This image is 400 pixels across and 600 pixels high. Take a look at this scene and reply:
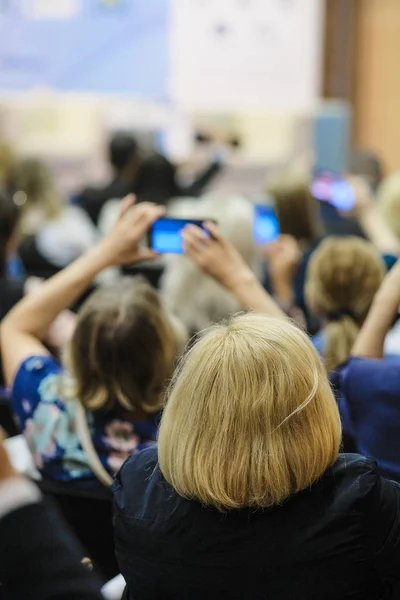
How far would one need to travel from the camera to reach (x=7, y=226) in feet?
8.75

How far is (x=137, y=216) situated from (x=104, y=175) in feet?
16.1

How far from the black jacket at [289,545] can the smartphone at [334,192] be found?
230 centimetres

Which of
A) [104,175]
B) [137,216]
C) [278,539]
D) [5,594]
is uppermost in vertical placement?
[137,216]

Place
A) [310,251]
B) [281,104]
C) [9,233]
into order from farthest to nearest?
[281,104], [310,251], [9,233]

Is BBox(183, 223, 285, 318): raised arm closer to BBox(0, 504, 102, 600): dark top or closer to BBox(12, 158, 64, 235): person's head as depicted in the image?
BBox(0, 504, 102, 600): dark top

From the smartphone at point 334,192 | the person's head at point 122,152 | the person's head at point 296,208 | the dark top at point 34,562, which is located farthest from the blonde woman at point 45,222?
the dark top at point 34,562

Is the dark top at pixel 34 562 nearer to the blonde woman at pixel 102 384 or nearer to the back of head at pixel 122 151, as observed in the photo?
the blonde woman at pixel 102 384

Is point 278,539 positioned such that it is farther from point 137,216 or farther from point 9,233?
point 9,233

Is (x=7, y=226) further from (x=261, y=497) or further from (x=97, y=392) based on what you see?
(x=261, y=497)

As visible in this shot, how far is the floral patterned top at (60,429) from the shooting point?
180 cm

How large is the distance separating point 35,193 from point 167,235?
2289 millimetres

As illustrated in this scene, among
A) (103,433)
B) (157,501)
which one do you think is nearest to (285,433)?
(157,501)

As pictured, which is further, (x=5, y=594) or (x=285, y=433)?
(x=285, y=433)

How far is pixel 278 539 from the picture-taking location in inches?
46.8
